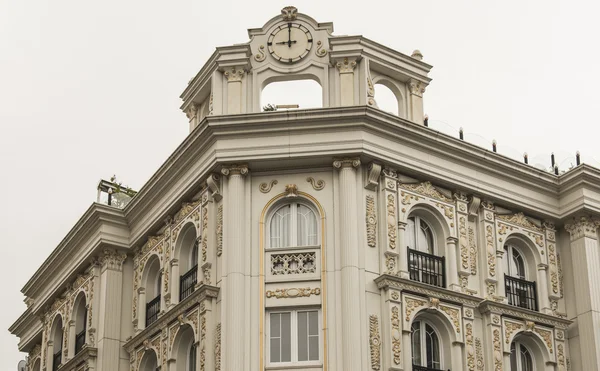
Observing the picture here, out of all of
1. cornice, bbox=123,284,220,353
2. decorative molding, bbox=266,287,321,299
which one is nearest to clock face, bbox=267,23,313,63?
decorative molding, bbox=266,287,321,299

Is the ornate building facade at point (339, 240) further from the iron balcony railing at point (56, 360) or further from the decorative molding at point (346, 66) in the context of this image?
the iron balcony railing at point (56, 360)

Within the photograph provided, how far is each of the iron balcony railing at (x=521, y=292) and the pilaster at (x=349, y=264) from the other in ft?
21.2

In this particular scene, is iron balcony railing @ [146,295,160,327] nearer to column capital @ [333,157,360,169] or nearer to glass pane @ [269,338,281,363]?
glass pane @ [269,338,281,363]

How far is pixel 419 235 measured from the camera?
4184cm

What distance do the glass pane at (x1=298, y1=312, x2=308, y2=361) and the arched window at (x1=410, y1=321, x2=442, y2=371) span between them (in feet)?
11.0

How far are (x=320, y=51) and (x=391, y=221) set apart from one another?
20.7 ft

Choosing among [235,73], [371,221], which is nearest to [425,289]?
[371,221]

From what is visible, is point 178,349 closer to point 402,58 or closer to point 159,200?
point 159,200

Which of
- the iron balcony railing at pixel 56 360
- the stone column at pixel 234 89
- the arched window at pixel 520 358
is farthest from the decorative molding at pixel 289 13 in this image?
the iron balcony railing at pixel 56 360

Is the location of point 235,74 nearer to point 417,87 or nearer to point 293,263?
point 417,87

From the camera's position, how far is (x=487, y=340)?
41031 millimetres

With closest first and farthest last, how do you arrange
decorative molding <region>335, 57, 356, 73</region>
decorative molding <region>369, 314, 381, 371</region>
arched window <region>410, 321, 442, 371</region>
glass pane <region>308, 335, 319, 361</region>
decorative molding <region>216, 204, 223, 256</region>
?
decorative molding <region>369, 314, 381, 371</region>
glass pane <region>308, 335, 319, 361</region>
arched window <region>410, 321, 442, 371</region>
decorative molding <region>216, 204, 223, 256</region>
decorative molding <region>335, 57, 356, 73</region>

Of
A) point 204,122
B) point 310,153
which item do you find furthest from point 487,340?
point 204,122

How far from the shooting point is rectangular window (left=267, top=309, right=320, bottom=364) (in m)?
38.7
